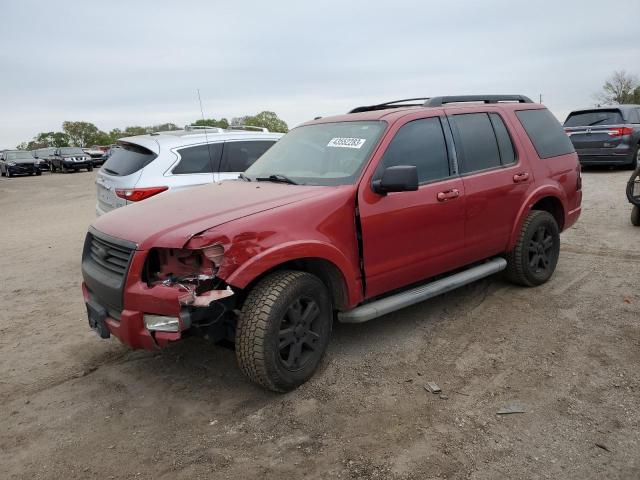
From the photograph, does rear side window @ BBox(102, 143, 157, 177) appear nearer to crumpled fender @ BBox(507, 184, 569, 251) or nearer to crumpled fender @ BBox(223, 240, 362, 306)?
crumpled fender @ BBox(223, 240, 362, 306)

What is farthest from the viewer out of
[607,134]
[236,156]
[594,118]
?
[594,118]

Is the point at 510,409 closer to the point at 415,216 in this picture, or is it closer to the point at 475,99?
the point at 415,216

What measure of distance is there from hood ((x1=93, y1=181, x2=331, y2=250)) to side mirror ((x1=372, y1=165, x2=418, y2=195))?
450 millimetres

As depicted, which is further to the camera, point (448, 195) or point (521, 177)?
point (521, 177)

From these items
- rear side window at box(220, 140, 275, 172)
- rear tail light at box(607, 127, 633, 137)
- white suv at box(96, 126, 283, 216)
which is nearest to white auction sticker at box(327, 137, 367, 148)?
white suv at box(96, 126, 283, 216)

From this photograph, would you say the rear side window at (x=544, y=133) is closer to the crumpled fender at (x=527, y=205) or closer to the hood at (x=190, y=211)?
the crumpled fender at (x=527, y=205)

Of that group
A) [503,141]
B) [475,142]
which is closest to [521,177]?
[503,141]

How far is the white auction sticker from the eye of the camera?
13.1 feet

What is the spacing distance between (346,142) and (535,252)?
2371mm

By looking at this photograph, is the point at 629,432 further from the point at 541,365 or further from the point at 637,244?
the point at 637,244

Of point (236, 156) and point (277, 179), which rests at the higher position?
point (236, 156)

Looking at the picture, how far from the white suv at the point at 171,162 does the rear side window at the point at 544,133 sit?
343 centimetres

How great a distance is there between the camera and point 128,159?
20.9 feet

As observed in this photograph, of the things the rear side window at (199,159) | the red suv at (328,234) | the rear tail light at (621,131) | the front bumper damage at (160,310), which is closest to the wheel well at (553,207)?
the red suv at (328,234)
